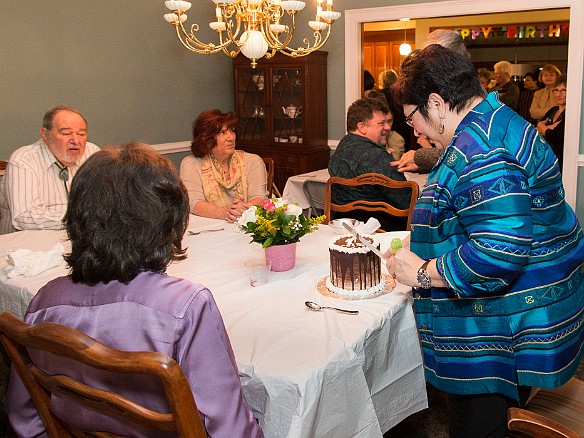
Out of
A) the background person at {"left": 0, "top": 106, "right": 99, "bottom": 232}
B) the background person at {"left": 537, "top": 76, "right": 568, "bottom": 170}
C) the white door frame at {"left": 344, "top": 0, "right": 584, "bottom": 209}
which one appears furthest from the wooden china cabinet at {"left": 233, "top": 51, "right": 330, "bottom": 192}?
the background person at {"left": 0, "top": 106, "right": 99, "bottom": 232}

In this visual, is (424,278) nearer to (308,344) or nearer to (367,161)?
(308,344)

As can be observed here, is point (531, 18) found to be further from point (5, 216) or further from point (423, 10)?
point (5, 216)

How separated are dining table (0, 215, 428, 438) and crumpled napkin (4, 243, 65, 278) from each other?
16 mm

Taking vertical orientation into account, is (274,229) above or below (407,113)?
below

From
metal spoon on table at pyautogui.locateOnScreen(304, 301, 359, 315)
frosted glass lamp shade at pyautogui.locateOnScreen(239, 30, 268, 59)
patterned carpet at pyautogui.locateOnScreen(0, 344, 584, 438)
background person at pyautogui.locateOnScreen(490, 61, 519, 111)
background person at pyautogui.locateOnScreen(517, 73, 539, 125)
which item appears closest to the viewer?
metal spoon on table at pyautogui.locateOnScreen(304, 301, 359, 315)

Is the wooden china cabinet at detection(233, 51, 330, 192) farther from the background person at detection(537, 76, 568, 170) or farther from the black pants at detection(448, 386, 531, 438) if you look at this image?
the black pants at detection(448, 386, 531, 438)

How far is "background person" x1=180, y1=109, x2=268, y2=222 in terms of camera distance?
10.4ft

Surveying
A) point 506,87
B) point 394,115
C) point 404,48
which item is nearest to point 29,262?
point 394,115

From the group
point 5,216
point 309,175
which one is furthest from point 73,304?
point 309,175

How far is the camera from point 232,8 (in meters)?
3.22

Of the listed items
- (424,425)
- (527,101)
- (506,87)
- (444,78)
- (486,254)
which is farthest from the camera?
(527,101)

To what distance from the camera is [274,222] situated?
6.47 ft

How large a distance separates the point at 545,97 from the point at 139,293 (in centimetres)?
596

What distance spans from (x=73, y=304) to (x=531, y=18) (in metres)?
8.79
